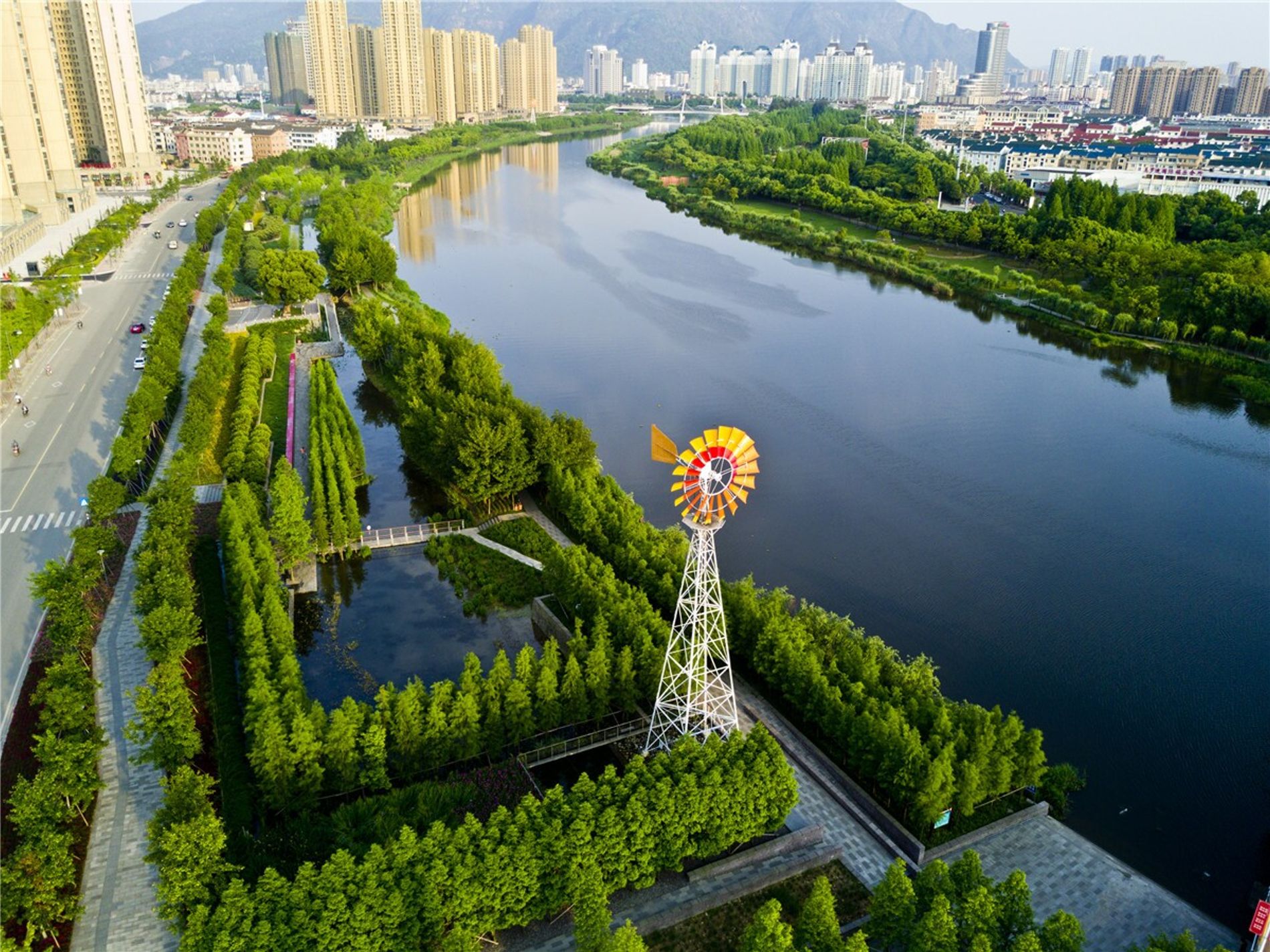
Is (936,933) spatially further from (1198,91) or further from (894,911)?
(1198,91)

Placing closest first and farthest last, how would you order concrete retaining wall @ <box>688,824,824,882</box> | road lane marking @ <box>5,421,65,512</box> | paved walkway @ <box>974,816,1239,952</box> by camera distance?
paved walkway @ <box>974,816,1239,952</box> → concrete retaining wall @ <box>688,824,824,882</box> → road lane marking @ <box>5,421,65,512</box>

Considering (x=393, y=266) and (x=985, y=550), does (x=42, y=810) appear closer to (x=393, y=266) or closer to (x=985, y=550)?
(x=985, y=550)

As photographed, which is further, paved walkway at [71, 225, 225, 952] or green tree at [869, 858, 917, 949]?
paved walkway at [71, 225, 225, 952]

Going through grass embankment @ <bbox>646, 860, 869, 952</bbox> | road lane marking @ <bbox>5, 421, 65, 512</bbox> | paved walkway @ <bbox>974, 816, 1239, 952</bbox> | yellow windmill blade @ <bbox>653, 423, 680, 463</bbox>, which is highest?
yellow windmill blade @ <bbox>653, 423, 680, 463</bbox>

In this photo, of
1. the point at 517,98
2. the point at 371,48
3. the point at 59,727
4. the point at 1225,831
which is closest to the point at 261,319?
the point at 59,727

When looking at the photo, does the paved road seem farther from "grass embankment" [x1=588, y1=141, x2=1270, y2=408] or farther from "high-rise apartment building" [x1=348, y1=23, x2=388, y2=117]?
"high-rise apartment building" [x1=348, y1=23, x2=388, y2=117]

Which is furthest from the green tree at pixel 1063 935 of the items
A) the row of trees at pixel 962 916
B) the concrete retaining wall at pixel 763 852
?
the concrete retaining wall at pixel 763 852

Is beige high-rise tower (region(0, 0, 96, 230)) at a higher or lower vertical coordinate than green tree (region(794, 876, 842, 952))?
higher

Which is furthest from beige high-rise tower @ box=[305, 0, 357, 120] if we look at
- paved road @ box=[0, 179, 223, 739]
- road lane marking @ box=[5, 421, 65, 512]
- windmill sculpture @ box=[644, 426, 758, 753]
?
windmill sculpture @ box=[644, 426, 758, 753]
